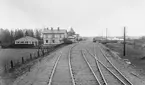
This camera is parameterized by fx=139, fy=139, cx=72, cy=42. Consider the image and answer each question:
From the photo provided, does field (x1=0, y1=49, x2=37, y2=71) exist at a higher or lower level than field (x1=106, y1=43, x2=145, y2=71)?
lower

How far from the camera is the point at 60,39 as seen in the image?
66.3 metres

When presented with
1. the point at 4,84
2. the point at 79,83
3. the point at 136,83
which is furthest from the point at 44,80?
the point at 136,83

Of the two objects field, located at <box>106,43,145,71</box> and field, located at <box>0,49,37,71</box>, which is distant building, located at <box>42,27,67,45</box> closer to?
field, located at <box>0,49,37,71</box>

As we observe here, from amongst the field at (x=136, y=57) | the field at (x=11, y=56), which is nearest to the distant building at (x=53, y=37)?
the field at (x=11, y=56)

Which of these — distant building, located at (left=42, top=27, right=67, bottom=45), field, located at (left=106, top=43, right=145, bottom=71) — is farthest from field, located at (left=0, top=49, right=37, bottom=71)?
distant building, located at (left=42, top=27, right=67, bottom=45)

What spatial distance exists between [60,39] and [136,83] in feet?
191

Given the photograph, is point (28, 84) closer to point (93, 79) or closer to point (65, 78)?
point (65, 78)

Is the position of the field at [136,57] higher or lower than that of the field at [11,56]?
higher

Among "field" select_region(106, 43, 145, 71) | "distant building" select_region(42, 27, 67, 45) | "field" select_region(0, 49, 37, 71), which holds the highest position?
"distant building" select_region(42, 27, 67, 45)

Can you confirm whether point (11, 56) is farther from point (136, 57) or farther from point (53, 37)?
point (53, 37)

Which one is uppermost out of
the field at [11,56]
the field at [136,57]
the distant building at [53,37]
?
the distant building at [53,37]

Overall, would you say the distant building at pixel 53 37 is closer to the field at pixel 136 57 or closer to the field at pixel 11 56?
the field at pixel 11 56

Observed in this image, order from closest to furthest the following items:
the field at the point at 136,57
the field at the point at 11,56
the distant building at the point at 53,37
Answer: the field at the point at 136,57 < the field at the point at 11,56 < the distant building at the point at 53,37

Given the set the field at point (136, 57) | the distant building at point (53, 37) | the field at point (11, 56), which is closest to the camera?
the field at point (136, 57)
